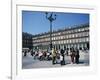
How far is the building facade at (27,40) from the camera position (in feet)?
6.93

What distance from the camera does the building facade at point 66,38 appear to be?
220 cm

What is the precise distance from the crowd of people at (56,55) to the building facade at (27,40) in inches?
2.5

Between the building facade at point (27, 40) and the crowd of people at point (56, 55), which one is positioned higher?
the building facade at point (27, 40)

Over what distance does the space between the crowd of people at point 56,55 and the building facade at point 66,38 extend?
5 centimetres

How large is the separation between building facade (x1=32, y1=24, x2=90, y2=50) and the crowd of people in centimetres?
5

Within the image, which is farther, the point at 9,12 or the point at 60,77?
the point at 60,77

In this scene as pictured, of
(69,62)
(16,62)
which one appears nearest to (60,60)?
(69,62)

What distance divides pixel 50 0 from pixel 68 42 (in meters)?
0.53

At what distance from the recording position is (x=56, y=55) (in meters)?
2.23

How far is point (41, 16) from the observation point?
2182 millimetres

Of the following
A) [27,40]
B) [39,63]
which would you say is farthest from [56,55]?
[27,40]

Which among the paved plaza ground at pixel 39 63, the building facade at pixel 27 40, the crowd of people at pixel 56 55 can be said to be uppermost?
the building facade at pixel 27 40

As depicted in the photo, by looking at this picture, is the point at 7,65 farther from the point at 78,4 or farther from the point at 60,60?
the point at 78,4

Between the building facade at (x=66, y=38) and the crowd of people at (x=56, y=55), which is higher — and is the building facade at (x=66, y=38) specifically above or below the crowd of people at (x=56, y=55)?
above
